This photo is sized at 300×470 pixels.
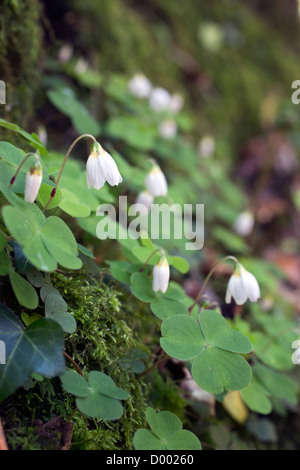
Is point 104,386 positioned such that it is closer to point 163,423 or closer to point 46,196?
point 163,423

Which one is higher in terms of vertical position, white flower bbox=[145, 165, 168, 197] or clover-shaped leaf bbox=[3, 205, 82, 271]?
clover-shaped leaf bbox=[3, 205, 82, 271]

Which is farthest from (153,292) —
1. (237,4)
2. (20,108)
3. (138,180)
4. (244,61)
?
(237,4)

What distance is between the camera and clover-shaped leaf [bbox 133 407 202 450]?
4.54ft

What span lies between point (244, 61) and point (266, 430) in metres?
5.19

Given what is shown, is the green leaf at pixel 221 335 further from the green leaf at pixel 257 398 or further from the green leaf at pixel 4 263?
the green leaf at pixel 4 263

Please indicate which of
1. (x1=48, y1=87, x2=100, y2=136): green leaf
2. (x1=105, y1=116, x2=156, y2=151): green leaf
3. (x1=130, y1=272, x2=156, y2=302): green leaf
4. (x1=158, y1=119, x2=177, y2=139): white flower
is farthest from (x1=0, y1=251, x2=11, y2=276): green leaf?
(x1=158, y1=119, x2=177, y2=139): white flower

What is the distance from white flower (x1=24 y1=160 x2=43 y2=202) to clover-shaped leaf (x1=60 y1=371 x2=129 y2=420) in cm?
61

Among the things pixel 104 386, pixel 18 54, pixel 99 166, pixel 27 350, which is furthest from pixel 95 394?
pixel 18 54

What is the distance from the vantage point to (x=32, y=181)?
4.47 ft

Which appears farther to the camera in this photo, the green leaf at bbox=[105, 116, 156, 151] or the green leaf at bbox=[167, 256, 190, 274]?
the green leaf at bbox=[105, 116, 156, 151]

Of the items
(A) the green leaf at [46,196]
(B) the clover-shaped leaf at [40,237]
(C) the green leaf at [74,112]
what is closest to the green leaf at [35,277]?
(B) the clover-shaped leaf at [40,237]

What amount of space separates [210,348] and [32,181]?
2.95 ft
